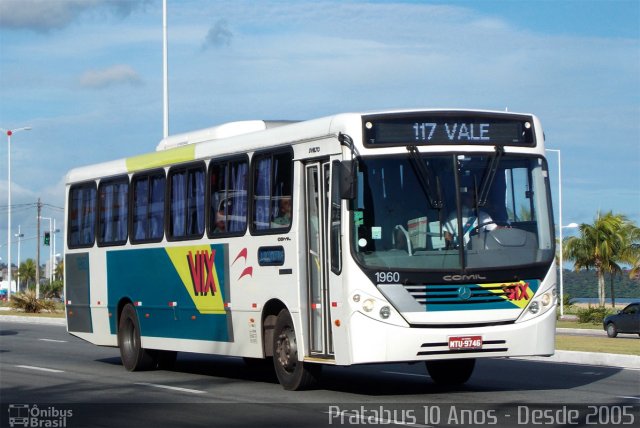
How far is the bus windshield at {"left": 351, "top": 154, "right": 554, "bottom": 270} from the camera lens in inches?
593

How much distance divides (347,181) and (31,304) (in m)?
46.4

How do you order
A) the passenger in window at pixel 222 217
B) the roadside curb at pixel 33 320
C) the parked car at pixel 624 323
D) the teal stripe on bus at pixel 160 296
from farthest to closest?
1. the roadside curb at pixel 33 320
2. the parked car at pixel 624 323
3. the teal stripe on bus at pixel 160 296
4. the passenger in window at pixel 222 217

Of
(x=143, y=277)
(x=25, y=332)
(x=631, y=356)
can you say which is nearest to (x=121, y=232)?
(x=143, y=277)

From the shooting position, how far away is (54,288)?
352 feet

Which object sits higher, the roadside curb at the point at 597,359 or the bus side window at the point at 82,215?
the bus side window at the point at 82,215

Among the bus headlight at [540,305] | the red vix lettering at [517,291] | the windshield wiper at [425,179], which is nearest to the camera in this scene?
the windshield wiper at [425,179]

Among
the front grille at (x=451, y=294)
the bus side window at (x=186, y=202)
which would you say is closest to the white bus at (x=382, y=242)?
the front grille at (x=451, y=294)

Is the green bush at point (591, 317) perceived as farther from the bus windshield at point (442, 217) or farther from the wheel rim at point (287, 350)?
the bus windshield at point (442, 217)

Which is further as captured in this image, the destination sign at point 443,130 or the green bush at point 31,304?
the green bush at point 31,304

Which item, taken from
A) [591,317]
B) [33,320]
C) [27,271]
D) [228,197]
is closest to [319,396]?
[228,197]

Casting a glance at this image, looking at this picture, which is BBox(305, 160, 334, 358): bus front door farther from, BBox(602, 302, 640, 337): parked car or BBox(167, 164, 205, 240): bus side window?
BBox(602, 302, 640, 337): parked car

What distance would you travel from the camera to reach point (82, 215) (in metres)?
23.6

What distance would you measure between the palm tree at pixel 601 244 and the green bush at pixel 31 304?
35806 millimetres

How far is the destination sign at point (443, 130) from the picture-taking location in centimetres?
1535
